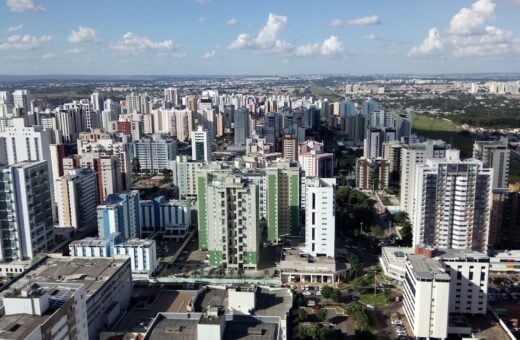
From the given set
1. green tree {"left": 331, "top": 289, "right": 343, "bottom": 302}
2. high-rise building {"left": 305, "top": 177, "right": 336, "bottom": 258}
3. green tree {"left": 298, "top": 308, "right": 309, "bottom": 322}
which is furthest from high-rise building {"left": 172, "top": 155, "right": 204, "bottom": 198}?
green tree {"left": 298, "top": 308, "right": 309, "bottom": 322}

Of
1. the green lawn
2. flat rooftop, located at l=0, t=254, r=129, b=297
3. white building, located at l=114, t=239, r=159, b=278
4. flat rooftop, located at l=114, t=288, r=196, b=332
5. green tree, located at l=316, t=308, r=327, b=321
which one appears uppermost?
flat rooftop, located at l=0, t=254, r=129, b=297

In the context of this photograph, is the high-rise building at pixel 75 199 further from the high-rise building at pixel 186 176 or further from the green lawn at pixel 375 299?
the green lawn at pixel 375 299

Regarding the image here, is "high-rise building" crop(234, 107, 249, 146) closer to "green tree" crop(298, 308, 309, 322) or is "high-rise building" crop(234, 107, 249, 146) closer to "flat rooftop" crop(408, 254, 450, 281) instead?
"green tree" crop(298, 308, 309, 322)

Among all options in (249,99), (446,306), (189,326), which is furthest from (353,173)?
(249,99)

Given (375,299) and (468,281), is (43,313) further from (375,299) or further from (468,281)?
(468,281)

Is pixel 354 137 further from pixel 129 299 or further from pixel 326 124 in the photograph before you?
pixel 129 299
